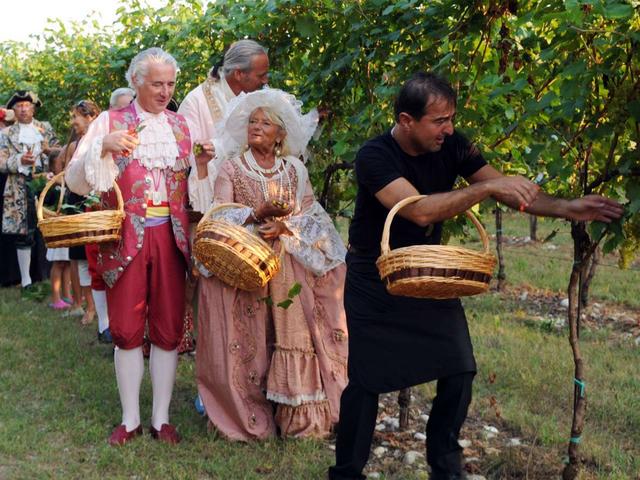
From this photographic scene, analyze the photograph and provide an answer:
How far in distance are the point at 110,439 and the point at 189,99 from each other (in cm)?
185

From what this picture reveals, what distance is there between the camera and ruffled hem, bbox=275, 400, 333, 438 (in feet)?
15.4

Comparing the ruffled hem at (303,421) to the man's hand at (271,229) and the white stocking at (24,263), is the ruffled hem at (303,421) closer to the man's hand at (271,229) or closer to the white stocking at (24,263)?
the man's hand at (271,229)

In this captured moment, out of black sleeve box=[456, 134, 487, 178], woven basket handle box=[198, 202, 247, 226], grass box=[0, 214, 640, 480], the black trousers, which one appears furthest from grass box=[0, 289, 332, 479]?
black sleeve box=[456, 134, 487, 178]

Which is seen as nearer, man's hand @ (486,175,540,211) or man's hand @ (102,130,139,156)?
man's hand @ (486,175,540,211)

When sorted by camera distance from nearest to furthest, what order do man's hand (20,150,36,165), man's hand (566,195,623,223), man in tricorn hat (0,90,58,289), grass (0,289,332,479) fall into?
1. man's hand (566,195,623,223)
2. grass (0,289,332,479)
3. man's hand (20,150,36,165)
4. man in tricorn hat (0,90,58,289)

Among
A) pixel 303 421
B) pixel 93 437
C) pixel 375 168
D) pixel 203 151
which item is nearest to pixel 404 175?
pixel 375 168

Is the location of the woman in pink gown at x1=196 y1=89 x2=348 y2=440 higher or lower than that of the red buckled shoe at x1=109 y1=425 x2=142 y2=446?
higher

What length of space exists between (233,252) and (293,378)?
0.91 m

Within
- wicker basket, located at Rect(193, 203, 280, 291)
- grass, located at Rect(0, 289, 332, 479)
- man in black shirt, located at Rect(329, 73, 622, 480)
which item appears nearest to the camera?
man in black shirt, located at Rect(329, 73, 622, 480)

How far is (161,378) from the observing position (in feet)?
15.5

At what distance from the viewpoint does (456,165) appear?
369 cm

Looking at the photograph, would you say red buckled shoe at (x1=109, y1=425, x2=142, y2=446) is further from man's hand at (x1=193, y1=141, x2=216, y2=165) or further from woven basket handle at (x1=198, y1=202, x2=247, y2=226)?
man's hand at (x1=193, y1=141, x2=216, y2=165)

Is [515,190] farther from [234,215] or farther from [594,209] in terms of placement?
[234,215]

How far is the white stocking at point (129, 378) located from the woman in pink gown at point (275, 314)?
33 centimetres
